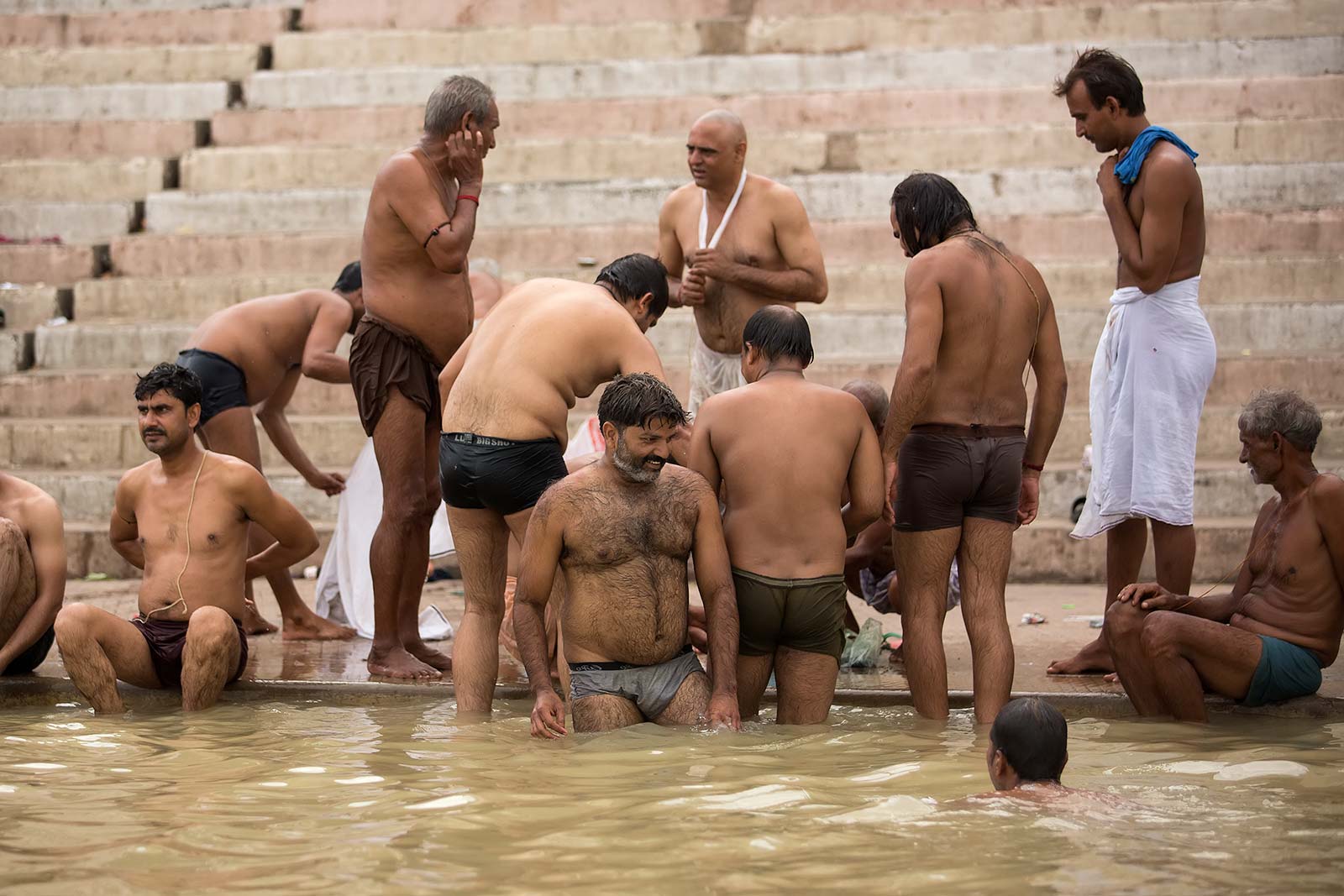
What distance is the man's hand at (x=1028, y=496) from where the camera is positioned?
573cm

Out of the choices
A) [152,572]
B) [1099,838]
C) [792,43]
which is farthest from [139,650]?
[792,43]

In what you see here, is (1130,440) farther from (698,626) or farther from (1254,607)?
(698,626)

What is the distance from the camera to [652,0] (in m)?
13.4

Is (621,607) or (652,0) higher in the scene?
(652,0)

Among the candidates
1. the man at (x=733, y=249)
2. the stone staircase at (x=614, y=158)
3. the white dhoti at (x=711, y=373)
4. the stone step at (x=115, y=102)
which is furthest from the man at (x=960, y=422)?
the stone step at (x=115, y=102)

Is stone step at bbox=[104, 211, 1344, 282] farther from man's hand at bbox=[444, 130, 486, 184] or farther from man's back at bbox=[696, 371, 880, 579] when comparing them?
man's back at bbox=[696, 371, 880, 579]

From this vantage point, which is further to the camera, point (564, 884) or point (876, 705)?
point (876, 705)

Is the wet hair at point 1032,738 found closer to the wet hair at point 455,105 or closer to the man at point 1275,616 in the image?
the man at point 1275,616

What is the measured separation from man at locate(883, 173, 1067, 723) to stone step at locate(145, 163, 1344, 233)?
553 centimetres

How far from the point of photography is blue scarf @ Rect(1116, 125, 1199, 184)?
603cm

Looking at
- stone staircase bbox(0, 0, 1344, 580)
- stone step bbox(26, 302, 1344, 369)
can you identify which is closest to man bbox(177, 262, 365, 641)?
stone staircase bbox(0, 0, 1344, 580)

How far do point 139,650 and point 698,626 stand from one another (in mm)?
2263

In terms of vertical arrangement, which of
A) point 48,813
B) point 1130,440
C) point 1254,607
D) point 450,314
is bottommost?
point 48,813

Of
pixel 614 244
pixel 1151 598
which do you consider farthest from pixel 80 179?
pixel 1151 598
